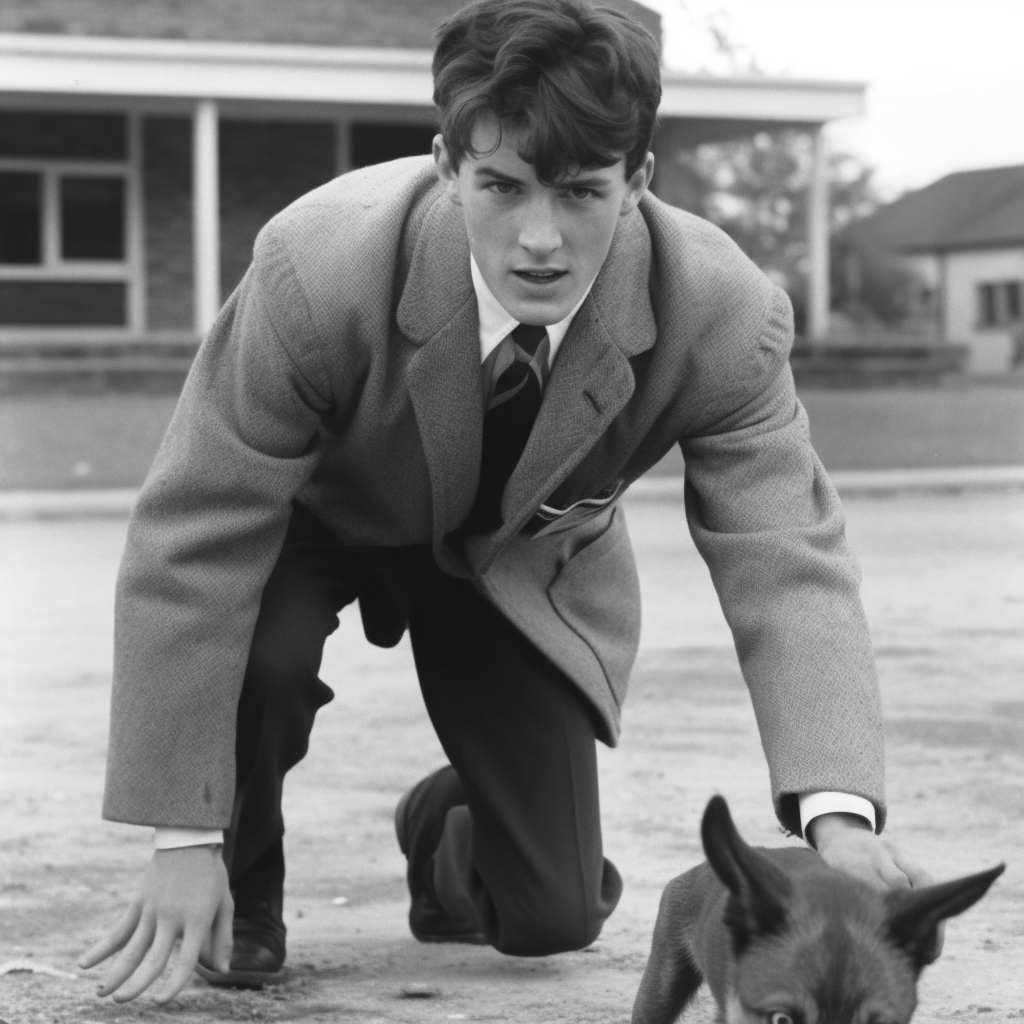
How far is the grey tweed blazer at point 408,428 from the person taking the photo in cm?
348

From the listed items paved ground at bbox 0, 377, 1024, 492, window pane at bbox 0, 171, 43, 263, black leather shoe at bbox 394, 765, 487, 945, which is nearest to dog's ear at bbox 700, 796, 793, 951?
black leather shoe at bbox 394, 765, 487, 945

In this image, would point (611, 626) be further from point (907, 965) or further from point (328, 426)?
point (907, 965)

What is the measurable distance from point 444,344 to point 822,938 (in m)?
1.32

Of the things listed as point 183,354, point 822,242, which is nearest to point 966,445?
point 822,242

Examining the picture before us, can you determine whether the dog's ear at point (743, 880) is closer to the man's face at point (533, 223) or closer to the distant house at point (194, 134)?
the man's face at point (533, 223)

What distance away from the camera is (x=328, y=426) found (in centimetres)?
371

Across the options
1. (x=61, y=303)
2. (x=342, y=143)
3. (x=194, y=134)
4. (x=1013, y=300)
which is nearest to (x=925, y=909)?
(x=194, y=134)

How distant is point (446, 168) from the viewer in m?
3.39

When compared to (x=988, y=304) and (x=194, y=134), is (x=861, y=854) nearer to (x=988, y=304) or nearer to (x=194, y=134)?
(x=194, y=134)

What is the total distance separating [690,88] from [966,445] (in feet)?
20.8

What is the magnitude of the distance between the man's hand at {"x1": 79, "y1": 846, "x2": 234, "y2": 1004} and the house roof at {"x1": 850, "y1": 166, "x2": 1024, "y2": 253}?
5411 cm

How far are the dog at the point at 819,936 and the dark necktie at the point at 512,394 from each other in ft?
3.59

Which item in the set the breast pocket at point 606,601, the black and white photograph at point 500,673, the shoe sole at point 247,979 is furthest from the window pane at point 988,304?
the shoe sole at point 247,979

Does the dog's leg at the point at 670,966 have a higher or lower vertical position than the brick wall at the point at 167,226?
lower
